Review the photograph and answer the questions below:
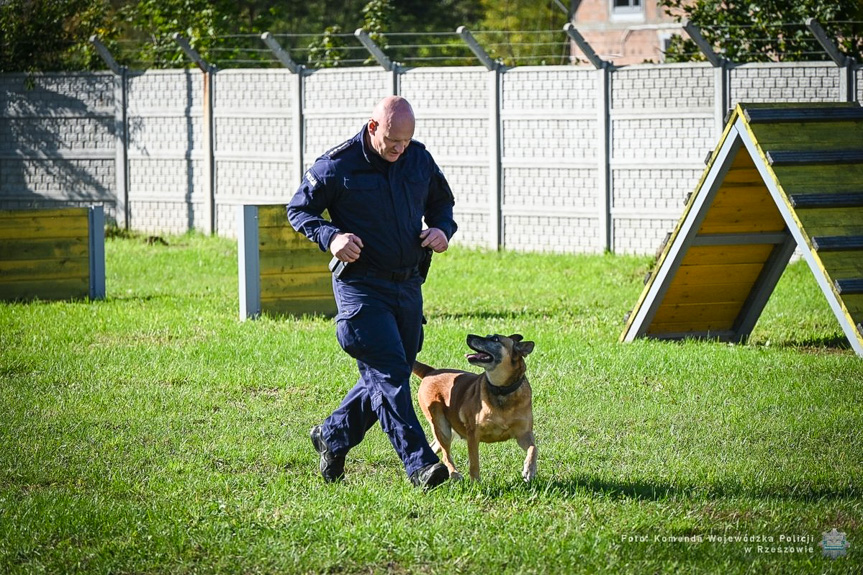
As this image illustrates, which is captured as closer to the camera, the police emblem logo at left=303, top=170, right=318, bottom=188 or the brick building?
the police emblem logo at left=303, top=170, right=318, bottom=188

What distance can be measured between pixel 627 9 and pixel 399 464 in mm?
31477

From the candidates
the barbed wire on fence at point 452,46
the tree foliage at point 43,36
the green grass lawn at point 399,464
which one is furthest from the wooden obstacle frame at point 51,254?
the tree foliage at point 43,36

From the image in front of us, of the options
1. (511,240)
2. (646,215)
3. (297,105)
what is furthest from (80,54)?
(646,215)

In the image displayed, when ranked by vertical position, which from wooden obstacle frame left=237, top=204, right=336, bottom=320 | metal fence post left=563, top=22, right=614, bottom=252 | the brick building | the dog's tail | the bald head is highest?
the brick building

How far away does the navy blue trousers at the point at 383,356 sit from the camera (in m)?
5.88

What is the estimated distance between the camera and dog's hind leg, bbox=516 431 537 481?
6008 millimetres

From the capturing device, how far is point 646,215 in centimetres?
1609

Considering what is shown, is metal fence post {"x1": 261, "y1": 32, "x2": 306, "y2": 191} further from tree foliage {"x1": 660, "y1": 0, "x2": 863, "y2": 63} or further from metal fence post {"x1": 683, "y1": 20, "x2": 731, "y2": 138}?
metal fence post {"x1": 683, "y1": 20, "x2": 731, "y2": 138}

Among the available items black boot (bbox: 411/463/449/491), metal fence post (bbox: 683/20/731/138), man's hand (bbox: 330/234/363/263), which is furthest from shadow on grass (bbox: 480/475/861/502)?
metal fence post (bbox: 683/20/731/138)

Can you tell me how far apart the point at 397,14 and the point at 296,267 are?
95.5 ft

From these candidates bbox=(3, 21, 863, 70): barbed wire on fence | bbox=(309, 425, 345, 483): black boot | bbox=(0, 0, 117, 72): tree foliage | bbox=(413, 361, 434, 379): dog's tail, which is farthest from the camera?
bbox=(0, 0, 117, 72): tree foliage

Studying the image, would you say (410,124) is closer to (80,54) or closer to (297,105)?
(297,105)

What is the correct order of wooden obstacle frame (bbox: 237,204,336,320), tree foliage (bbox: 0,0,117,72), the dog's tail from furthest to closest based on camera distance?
tree foliage (bbox: 0,0,117,72) → wooden obstacle frame (bbox: 237,204,336,320) → the dog's tail

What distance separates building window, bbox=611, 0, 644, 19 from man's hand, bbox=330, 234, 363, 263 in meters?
31.6
